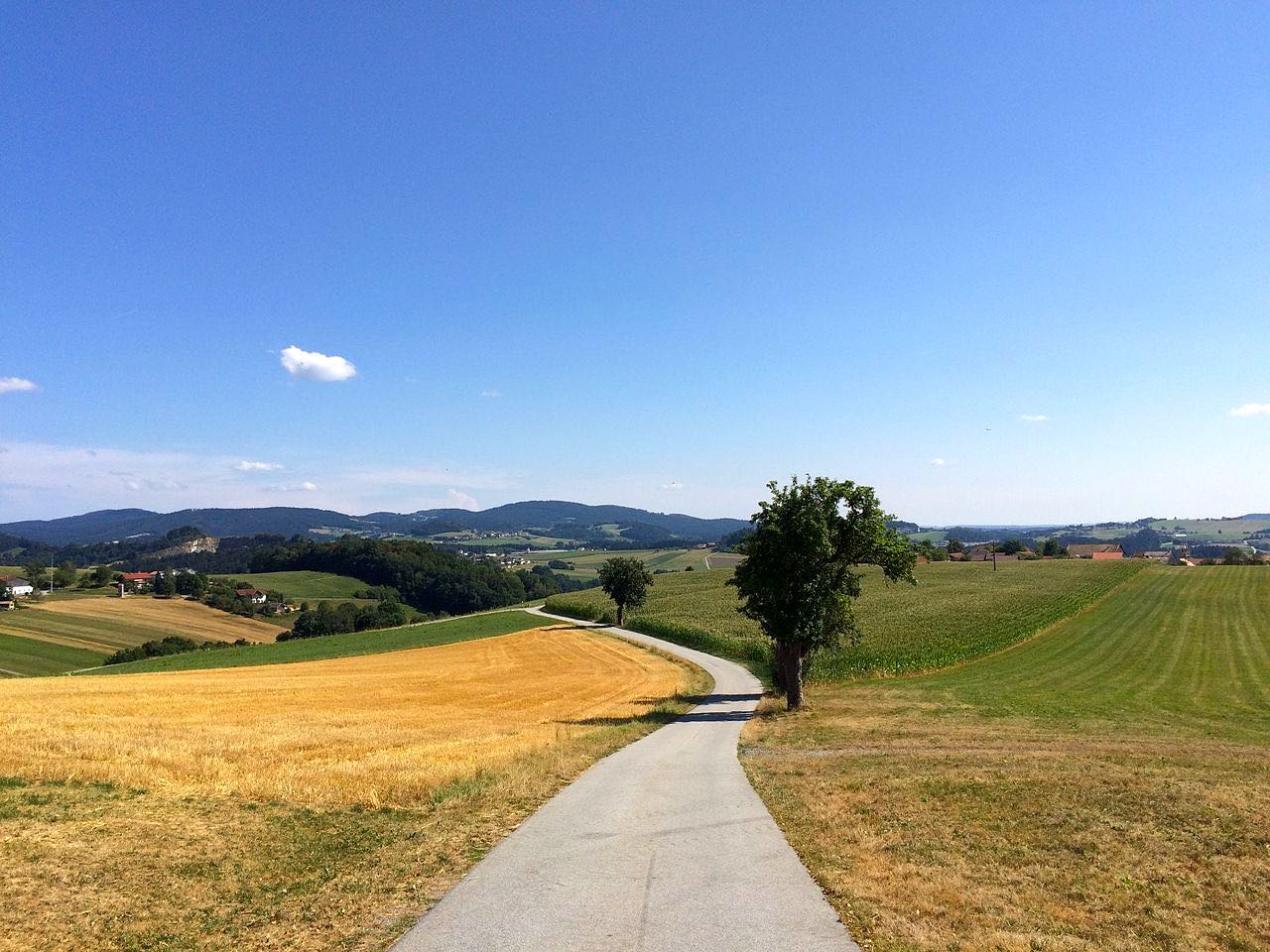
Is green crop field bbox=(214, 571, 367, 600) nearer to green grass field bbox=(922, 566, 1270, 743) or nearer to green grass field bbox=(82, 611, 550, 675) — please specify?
green grass field bbox=(82, 611, 550, 675)

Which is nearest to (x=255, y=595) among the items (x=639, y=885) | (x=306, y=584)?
(x=306, y=584)

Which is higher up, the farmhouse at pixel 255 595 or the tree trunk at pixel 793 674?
the tree trunk at pixel 793 674

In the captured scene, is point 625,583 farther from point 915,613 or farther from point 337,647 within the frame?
point 915,613

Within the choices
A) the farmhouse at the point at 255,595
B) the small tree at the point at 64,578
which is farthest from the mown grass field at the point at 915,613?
the small tree at the point at 64,578

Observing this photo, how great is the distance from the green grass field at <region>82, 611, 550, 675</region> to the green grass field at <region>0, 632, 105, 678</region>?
685cm

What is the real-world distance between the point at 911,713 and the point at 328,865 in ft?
83.9

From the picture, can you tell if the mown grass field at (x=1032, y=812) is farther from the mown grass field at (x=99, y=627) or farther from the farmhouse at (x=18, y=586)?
the farmhouse at (x=18, y=586)

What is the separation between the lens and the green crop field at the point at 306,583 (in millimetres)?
153500

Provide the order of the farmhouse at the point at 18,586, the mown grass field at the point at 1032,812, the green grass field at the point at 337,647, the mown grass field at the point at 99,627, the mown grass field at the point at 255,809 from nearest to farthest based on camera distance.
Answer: the mown grass field at the point at 255,809 → the mown grass field at the point at 1032,812 → the green grass field at the point at 337,647 → the mown grass field at the point at 99,627 → the farmhouse at the point at 18,586

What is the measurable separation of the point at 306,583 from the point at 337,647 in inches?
3862

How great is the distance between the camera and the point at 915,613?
68.1 m

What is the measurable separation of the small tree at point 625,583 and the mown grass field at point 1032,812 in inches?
2048

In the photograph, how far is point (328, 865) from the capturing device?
11.0m

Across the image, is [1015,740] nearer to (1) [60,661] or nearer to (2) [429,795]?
(2) [429,795]
